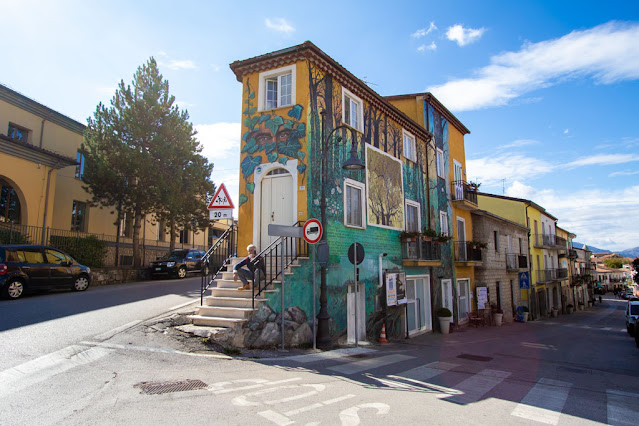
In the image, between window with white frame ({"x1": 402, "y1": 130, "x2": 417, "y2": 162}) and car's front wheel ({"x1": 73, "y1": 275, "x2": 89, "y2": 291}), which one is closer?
car's front wheel ({"x1": 73, "y1": 275, "x2": 89, "y2": 291})

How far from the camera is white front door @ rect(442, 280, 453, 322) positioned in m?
18.0

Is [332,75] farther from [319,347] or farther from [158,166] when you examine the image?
[158,166]

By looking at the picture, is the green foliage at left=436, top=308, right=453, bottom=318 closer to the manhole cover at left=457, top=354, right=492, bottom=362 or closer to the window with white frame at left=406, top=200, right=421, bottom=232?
the window with white frame at left=406, top=200, right=421, bottom=232

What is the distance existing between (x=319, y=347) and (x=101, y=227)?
2106 cm

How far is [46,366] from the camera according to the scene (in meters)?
5.82

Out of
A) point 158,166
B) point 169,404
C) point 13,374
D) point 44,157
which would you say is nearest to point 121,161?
point 158,166

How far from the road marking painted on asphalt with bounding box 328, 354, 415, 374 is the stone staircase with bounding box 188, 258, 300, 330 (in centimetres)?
226

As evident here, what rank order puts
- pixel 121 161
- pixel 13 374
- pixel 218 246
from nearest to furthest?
pixel 13 374
pixel 218 246
pixel 121 161

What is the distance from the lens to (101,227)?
25062 millimetres

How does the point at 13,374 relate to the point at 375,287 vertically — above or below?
below

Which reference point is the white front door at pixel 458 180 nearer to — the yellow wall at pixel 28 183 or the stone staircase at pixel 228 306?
the stone staircase at pixel 228 306

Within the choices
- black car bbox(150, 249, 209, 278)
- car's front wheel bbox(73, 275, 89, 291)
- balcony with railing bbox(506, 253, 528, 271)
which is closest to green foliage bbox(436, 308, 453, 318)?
black car bbox(150, 249, 209, 278)

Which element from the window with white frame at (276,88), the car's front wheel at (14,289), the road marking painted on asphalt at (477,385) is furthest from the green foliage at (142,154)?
the road marking painted on asphalt at (477,385)

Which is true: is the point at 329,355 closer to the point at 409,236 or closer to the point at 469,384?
the point at 469,384
